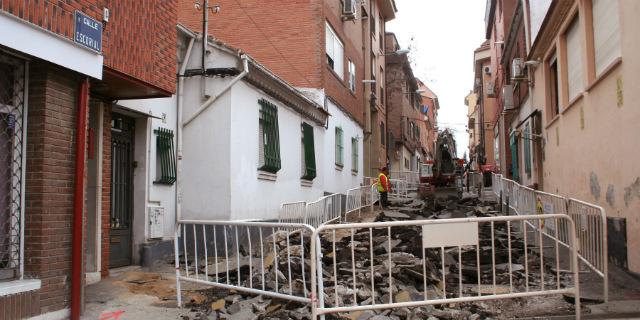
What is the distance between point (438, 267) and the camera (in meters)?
7.36

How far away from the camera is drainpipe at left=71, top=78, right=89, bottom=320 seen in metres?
5.91

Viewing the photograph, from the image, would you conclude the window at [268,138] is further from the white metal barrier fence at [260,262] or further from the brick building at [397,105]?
the brick building at [397,105]

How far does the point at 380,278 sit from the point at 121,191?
4.64 meters

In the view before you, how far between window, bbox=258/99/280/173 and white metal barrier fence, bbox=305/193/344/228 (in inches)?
52.5

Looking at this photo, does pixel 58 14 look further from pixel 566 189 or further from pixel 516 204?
pixel 516 204

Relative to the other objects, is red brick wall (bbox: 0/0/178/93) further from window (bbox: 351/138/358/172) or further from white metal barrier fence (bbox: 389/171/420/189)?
white metal barrier fence (bbox: 389/171/420/189)

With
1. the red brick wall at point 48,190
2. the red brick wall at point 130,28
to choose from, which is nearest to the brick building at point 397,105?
the red brick wall at point 130,28

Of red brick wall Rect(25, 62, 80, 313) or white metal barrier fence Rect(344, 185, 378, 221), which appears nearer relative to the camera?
red brick wall Rect(25, 62, 80, 313)

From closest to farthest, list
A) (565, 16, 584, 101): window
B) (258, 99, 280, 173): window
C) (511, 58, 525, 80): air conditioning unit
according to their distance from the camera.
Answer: (565, 16, 584, 101): window, (258, 99, 280, 173): window, (511, 58, 525, 80): air conditioning unit

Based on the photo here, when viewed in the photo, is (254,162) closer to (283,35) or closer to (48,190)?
(48,190)

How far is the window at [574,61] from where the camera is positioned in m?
9.92

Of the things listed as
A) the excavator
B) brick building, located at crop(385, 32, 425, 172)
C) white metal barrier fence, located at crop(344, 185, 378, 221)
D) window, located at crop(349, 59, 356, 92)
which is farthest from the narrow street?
brick building, located at crop(385, 32, 425, 172)

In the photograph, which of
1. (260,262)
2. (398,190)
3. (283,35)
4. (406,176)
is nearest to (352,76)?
(398,190)

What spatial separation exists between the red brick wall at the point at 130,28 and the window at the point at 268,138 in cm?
381
